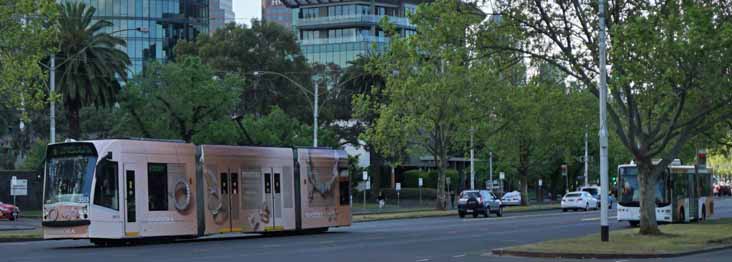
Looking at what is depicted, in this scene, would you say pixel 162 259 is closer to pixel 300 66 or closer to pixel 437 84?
pixel 437 84

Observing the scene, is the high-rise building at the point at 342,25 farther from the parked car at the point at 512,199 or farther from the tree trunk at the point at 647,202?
the tree trunk at the point at 647,202

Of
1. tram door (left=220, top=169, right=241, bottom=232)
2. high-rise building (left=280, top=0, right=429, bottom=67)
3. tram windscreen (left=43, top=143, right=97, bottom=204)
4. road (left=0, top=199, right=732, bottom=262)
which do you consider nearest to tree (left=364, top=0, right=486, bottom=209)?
road (left=0, top=199, right=732, bottom=262)

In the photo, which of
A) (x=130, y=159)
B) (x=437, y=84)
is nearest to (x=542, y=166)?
(x=437, y=84)

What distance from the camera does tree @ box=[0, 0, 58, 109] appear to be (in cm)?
3791

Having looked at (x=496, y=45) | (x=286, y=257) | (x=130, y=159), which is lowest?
(x=286, y=257)

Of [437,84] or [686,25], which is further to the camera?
[437,84]

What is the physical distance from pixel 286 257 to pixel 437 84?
36.8 meters

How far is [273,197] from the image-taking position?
36.4m

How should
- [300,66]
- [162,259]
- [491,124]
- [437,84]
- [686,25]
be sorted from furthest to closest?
[300,66] < [491,124] < [437,84] < [686,25] < [162,259]

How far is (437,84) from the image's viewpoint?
61.3 m

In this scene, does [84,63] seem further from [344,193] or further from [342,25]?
[342,25]

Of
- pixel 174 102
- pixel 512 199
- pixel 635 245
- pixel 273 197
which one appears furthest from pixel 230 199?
pixel 512 199

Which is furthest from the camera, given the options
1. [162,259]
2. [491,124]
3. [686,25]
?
[491,124]

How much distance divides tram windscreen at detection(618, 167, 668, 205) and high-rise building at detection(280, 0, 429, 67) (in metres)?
82.3
